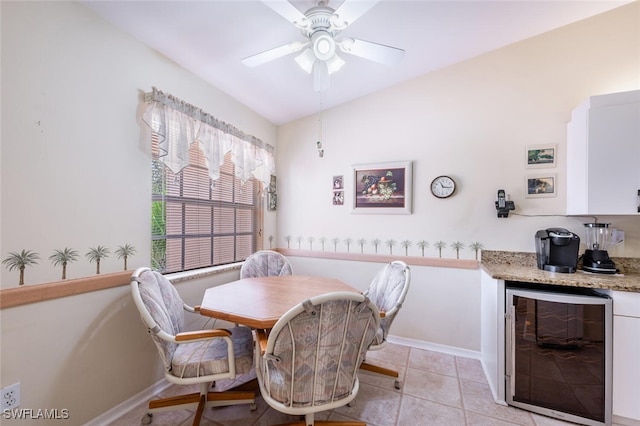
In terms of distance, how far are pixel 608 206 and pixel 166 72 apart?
346 cm

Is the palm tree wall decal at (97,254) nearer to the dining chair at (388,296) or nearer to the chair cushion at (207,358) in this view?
the chair cushion at (207,358)

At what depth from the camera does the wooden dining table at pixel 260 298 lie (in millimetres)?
1408

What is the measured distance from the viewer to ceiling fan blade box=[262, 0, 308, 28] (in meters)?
1.28

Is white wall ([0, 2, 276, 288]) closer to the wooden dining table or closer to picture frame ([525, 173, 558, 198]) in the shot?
the wooden dining table

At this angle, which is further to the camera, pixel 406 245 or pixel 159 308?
pixel 406 245

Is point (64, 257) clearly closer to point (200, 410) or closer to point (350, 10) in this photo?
point (200, 410)

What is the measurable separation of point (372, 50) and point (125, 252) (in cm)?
209

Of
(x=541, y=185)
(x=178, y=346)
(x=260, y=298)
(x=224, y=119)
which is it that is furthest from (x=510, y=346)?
(x=224, y=119)

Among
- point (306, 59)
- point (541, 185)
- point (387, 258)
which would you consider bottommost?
point (387, 258)

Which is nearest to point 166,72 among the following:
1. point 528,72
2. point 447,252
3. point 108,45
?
point 108,45

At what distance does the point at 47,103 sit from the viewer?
1.34 meters

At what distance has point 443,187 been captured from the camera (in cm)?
257

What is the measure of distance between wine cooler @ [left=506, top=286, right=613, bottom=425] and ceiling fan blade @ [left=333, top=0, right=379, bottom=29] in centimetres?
203

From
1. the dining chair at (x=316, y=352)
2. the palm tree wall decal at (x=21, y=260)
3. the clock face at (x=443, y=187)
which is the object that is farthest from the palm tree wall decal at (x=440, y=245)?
the palm tree wall decal at (x=21, y=260)
